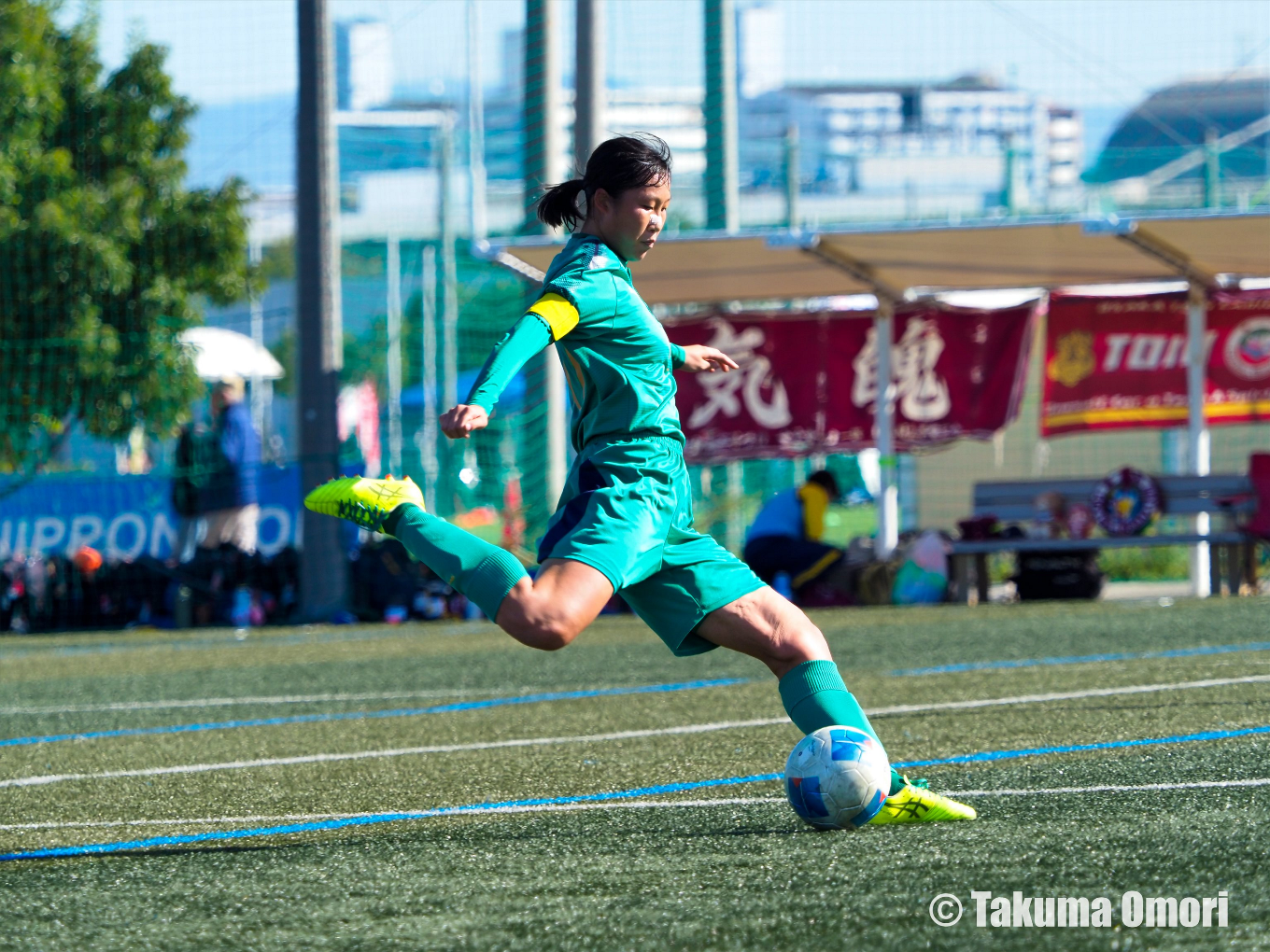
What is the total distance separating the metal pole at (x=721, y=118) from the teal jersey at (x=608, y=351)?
13.3 m

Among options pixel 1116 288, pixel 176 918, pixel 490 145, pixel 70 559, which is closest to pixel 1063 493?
pixel 1116 288

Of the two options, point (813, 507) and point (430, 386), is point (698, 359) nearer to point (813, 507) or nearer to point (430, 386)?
point (813, 507)

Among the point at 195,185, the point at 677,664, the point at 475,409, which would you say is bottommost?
the point at 677,664

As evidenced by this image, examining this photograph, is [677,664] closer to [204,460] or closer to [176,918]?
[176,918]

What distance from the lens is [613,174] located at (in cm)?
392

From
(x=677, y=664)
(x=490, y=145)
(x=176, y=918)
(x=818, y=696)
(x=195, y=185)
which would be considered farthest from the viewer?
(x=490, y=145)

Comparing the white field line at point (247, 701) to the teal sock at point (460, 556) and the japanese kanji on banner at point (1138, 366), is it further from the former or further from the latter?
the japanese kanji on banner at point (1138, 366)

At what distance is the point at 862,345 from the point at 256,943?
13097 millimetres

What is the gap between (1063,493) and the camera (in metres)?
13.8

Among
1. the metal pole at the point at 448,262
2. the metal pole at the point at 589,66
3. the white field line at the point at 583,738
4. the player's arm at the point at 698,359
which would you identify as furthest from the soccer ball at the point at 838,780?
the metal pole at the point at 448,262

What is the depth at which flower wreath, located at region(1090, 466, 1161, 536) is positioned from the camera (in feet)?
43.4

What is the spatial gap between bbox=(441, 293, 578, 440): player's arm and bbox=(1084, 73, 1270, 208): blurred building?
14.2 meters

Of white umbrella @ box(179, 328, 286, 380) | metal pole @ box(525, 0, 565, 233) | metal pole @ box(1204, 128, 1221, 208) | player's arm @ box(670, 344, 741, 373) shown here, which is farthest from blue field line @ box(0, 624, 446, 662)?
metal pole @ box(1204, 128, 1221, 208)

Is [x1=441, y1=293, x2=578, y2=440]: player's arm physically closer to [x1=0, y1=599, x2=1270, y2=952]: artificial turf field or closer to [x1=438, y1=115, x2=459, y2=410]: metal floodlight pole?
[x1=0, y1=599, x2=1270, y2=952]: artificial turf field
